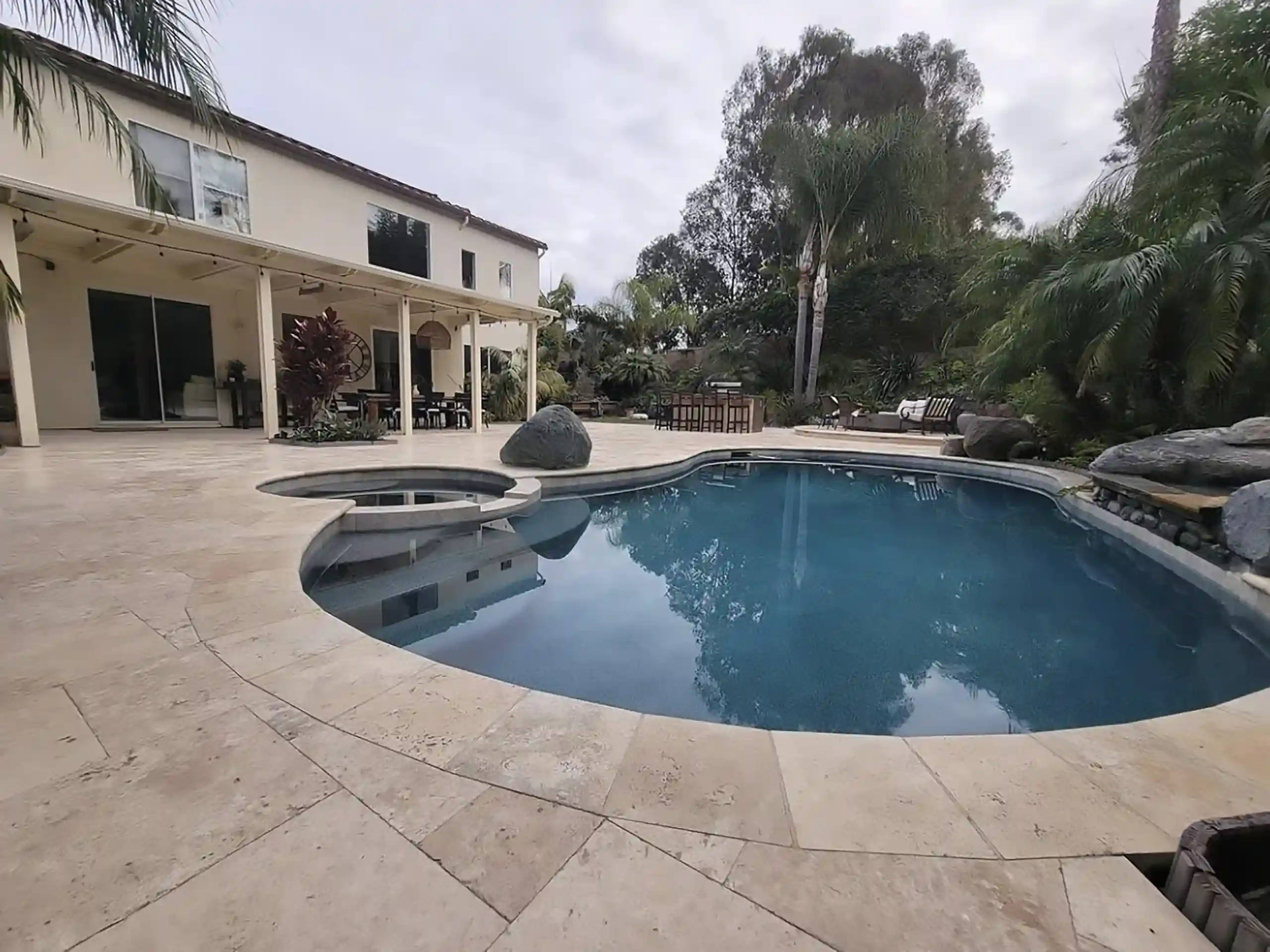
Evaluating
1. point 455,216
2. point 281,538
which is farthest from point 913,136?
point 281,538

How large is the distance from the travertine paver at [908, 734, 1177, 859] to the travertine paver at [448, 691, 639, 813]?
91 cm

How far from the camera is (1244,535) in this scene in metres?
3.63

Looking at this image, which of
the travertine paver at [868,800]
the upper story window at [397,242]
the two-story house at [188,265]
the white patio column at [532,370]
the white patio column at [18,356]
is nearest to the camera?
the travertine paver at [868,800]

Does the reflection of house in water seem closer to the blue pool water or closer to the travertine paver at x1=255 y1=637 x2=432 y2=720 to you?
the blue pool water

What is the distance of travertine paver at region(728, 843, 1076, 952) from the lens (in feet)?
3.54

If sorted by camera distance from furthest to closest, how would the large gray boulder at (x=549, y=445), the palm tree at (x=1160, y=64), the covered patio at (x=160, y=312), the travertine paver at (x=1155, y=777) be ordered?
the palm tree at (x=1160, y=64), the covered patio at (x=160, y=312), the large gray boulder at (x=549, y=445), the travertine paver at (x=1155, y=777)

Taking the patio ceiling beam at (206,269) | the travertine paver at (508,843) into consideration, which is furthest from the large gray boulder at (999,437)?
the patio ceiling beam at (206,269)

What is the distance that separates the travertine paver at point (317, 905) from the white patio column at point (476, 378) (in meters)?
10.1

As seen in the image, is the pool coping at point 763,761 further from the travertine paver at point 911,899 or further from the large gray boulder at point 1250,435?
the large gray boulder at point 1250,435

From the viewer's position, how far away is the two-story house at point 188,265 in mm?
7574

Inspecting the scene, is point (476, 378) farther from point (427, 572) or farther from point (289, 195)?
point (427, 572)

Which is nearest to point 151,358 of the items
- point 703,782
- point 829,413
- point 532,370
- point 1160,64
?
point 532,370

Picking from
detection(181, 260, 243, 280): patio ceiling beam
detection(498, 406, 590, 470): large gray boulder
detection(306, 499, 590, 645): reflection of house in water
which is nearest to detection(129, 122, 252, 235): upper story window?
detection(181, 260, 243, 280): patio ceiling beam

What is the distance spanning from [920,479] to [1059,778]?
799cm
